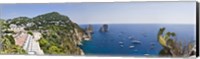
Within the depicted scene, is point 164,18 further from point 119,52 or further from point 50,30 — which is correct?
point 50,30

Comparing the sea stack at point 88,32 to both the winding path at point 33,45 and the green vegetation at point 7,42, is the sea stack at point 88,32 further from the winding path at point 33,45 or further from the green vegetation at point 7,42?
Result: the green vegetation at point 7,42

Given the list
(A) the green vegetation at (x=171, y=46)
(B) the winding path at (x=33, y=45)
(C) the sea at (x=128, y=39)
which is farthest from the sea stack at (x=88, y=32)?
(A) the green vegetation at (x=171, y=46)

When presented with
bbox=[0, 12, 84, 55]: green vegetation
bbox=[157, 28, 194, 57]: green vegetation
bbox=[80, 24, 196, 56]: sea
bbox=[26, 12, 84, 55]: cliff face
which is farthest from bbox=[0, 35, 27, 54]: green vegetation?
bbox=[157, 28, 194, 57]: green vegetation

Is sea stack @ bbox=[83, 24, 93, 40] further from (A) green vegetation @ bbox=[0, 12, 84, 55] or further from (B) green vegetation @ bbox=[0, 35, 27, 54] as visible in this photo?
(B) green vegetation @ bbox=[0, 35, 27, 54]

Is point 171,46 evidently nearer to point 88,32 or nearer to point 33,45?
point 88,32

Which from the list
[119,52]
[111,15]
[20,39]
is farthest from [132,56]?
[20,39]

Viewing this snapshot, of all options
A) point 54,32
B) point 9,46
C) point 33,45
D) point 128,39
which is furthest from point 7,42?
point 128,39
